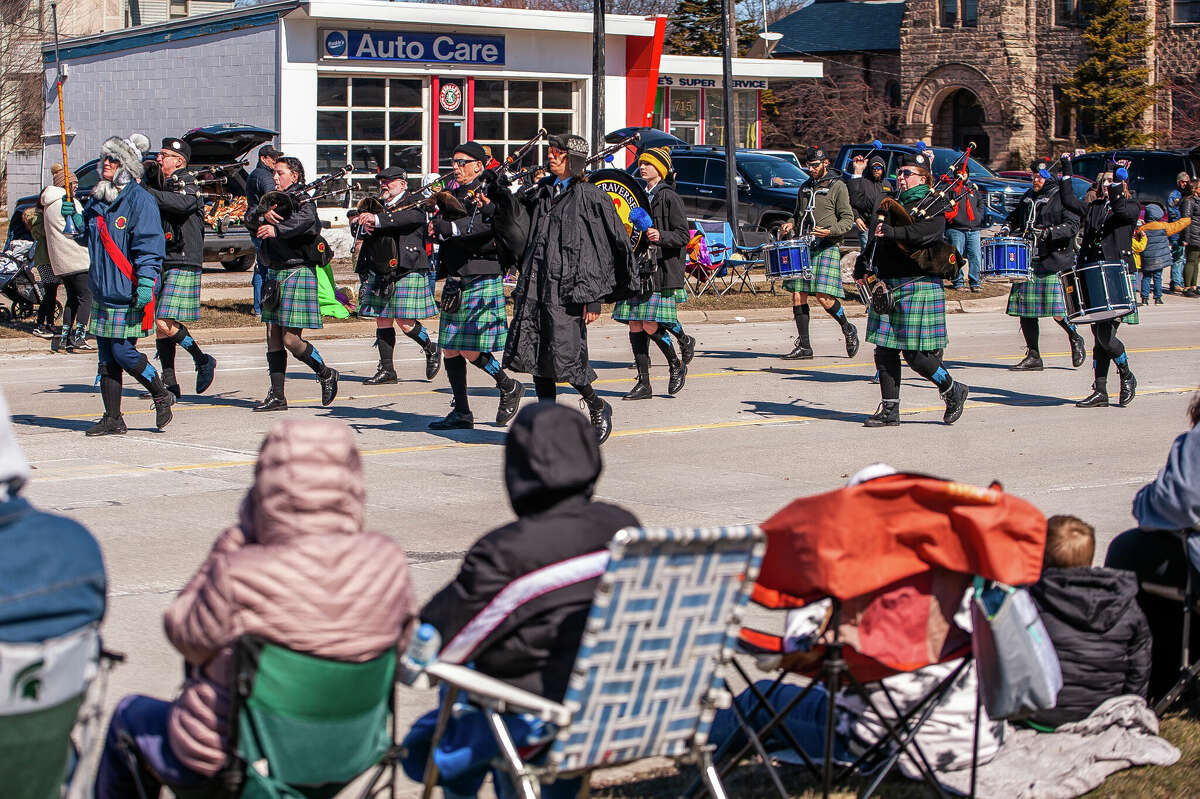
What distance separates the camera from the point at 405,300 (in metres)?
13.2

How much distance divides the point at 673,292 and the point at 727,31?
13549 millimetres

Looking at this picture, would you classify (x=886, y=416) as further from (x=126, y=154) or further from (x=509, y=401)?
(x=126, y=154)

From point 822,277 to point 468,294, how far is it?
5.52 m

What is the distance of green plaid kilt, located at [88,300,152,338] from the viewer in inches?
405

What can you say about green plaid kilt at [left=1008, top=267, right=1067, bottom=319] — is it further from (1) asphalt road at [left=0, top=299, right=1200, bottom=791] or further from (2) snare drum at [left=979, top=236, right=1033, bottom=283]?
(1) asphalt road at [left=0, top=299, right=1200, bottom=791]

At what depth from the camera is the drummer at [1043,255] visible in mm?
13867

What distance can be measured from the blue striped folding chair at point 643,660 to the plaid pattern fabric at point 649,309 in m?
9.27

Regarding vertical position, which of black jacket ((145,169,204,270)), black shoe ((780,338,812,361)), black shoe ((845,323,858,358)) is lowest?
black shoe ((780,338,812,361))

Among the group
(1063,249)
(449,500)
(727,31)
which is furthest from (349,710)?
(727,31)

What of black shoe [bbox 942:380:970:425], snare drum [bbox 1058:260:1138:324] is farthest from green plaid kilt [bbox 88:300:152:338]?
snare drum [bbox 1058:260:1138:324]

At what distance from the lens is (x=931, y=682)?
453cm

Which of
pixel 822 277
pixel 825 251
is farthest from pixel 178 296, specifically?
pixel 825 251

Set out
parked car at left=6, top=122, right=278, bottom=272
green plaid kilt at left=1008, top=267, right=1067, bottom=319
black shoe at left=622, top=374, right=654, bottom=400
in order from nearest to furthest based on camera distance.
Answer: black shoe at left=622, top=374, right=654, bottom=400
green plaid kilt at left=1008, top=267, right=1067, bottom=319
parked car at left=6, top=122, right=278, bottom=272

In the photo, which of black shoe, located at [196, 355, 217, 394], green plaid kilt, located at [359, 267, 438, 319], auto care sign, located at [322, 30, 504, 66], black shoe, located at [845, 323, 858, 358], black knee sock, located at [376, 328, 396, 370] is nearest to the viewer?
black shoe, located at [196, 355, 217, 394]
